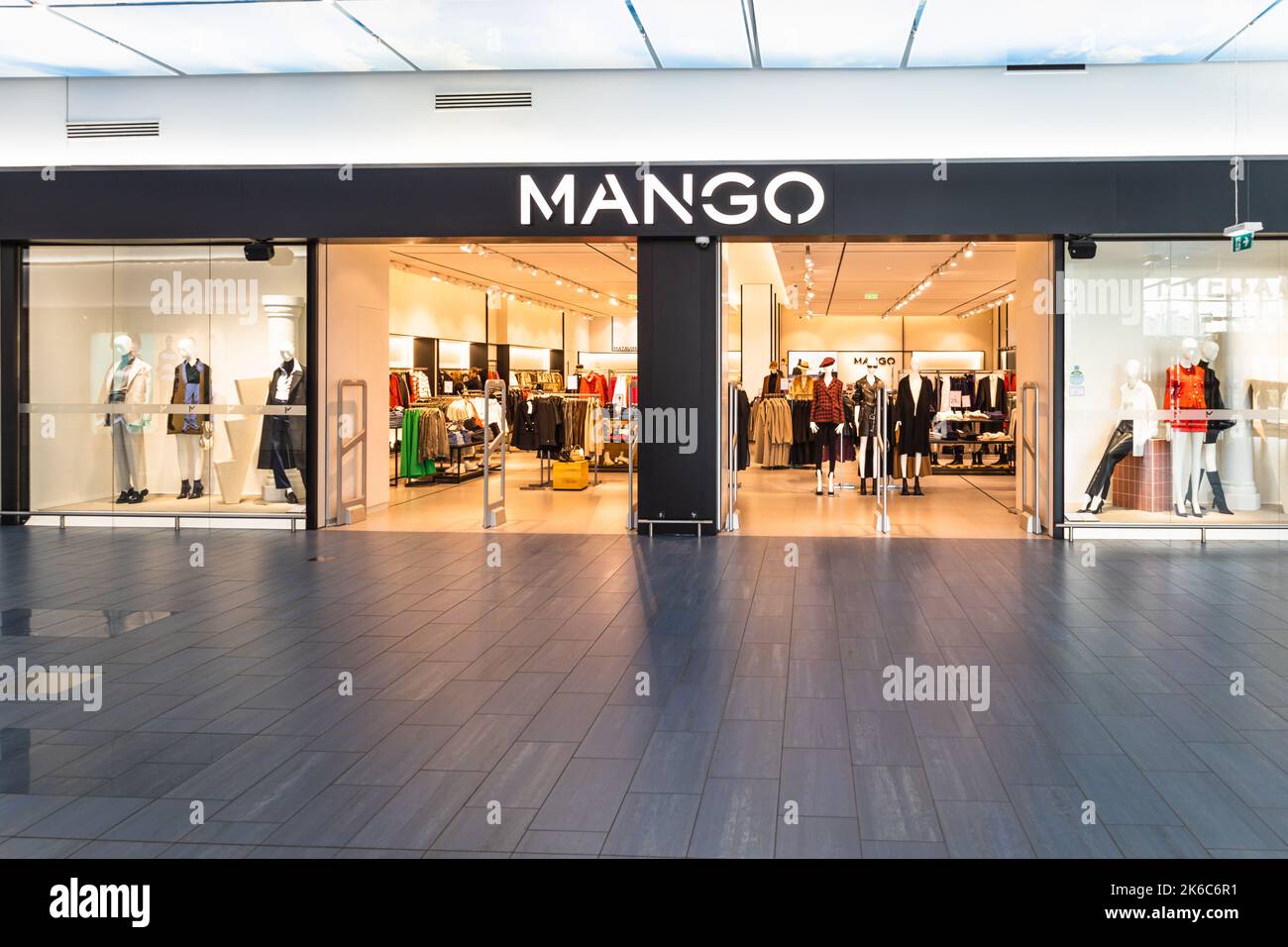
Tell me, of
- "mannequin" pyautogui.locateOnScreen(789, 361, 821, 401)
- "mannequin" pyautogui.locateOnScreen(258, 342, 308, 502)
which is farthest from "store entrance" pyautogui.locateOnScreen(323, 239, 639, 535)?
"mannequin" pyautogui.locateOnScreen(789, 361, 821, 401)

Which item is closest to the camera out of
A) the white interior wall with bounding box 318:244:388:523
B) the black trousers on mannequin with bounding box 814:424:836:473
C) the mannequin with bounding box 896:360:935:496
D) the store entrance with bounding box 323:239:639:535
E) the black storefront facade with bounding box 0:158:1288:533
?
the black storefront facade with bounding box 0:158:1288:533

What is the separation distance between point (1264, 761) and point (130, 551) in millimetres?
8059

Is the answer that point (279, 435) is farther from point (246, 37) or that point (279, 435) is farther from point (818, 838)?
point (818, 838)

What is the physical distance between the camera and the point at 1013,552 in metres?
8.51

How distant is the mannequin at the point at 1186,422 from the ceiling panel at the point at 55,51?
9648mm

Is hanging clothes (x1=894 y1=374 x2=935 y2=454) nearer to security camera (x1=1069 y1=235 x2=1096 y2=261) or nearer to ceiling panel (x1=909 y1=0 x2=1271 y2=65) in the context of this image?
security camera (x1=1069 y1=235 x2=1096 y2=261)

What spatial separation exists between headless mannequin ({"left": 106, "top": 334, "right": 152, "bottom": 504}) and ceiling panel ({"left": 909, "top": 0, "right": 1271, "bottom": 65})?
771 centimetres

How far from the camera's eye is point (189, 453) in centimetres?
1011

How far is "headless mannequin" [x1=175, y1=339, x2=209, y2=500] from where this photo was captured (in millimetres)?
10102

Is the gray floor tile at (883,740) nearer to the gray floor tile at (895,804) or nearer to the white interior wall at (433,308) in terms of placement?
the gray floor tile at (895,804)
